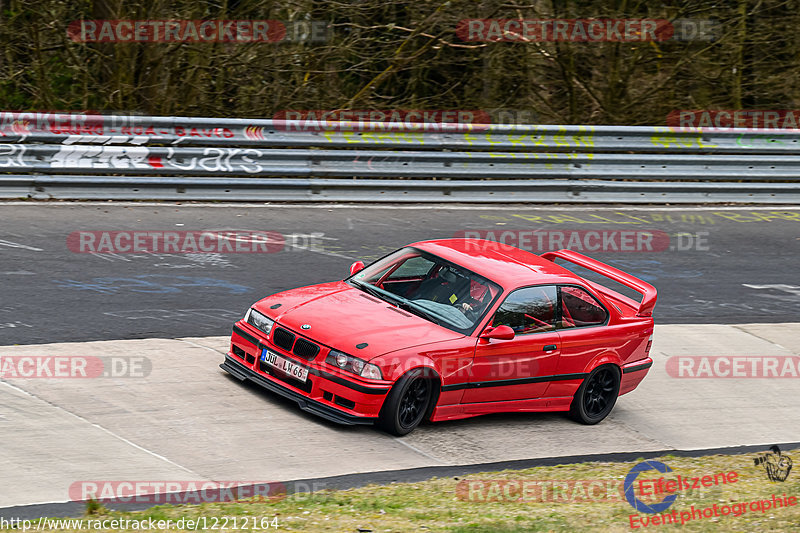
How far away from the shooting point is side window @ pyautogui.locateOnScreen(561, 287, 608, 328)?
8.49 metres

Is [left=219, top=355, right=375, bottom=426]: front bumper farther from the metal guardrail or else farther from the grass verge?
the metal guardrail

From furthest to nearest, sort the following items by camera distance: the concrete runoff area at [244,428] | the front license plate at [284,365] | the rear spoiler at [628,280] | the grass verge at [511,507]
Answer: the rear spoiler at [628,280] → the front license plate at [284,365] → the concrete runoff area at [244,428] → the grass verge at [511,507]

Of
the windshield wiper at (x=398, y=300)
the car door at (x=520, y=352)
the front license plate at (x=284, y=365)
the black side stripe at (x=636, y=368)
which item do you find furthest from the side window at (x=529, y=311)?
the front license plate at (x=284, y=365)

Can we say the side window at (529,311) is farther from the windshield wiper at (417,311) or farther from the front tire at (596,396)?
the front tire at (596,396)

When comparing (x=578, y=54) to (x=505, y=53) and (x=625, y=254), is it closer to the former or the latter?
(x=505, y=53)

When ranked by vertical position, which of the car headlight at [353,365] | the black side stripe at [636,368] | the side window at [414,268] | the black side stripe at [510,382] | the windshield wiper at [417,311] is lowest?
the black side stripe at [636,368]

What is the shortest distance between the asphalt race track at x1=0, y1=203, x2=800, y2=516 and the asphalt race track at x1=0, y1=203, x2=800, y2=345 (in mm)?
34

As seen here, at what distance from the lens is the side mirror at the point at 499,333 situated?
7812 millimetres

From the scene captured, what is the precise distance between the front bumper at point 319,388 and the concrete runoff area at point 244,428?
0.16 meters

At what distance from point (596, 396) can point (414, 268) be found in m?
1.98

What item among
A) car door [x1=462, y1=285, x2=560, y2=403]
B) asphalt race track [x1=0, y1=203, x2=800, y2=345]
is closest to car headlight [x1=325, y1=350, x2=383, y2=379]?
car door [x1=462, y1=285, x2=560, y2=403]

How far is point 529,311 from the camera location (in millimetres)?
8227

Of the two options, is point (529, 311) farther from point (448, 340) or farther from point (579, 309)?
point (448, 340)

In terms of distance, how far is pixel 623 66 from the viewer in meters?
20.2
